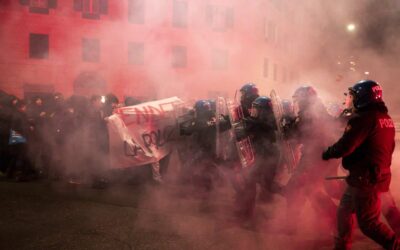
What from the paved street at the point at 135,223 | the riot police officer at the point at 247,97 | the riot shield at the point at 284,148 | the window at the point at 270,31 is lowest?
the paved street at the point at 135,223

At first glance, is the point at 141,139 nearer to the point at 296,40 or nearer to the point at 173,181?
the point at 173,181

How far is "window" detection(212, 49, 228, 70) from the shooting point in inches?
353

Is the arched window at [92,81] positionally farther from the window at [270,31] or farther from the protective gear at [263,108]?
the protective gear at [263,108]

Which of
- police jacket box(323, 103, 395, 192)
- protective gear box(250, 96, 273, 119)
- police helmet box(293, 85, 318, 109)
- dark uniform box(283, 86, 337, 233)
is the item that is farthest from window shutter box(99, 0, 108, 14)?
police jacket box(323, 103, 395, 192)

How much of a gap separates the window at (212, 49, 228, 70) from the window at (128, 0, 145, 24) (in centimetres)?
203

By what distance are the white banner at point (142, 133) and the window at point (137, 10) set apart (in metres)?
2.72

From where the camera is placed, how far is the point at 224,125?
165 inches

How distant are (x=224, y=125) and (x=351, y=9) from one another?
85.3 inches

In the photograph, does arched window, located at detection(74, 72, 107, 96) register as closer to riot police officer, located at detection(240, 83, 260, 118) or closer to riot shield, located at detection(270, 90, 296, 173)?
riot police officer, located at detection(240, 83, 260, 118)

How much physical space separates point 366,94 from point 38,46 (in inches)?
573

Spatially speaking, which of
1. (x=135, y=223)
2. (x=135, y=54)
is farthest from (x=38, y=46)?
(x=135, y=223)

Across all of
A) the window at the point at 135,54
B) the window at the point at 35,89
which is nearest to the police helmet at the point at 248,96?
the window at the point at 35,89

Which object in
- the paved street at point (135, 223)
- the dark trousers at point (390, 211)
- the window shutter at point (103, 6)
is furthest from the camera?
the window shutter at point (103, 6)

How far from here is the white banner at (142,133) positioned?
15.7 ft
